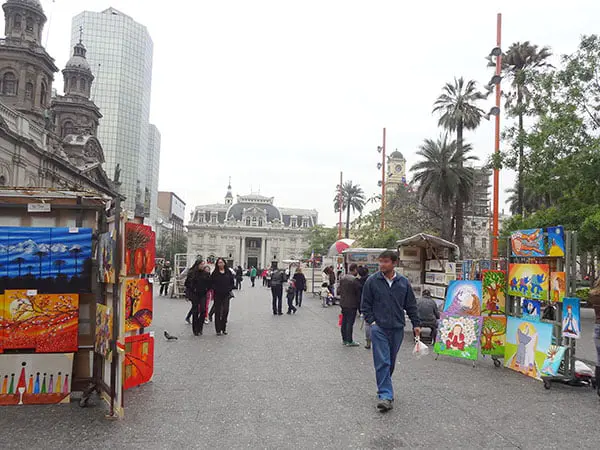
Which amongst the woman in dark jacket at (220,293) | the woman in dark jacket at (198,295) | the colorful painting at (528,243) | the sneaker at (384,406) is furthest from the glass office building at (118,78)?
the sneaker at (384,406)

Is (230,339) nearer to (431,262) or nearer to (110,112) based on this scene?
(431,262)

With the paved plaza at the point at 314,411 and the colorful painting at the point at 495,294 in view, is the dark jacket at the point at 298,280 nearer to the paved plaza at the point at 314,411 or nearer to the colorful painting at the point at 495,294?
the paved plaza at the point at 314,411

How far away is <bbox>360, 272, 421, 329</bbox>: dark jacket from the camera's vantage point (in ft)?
20.1

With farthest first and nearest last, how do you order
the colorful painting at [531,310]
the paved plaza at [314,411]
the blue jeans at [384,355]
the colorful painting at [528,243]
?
the colorful painting at [531,310] < the colorful painting at [528,243] < the blue jeans at [384,355] < the paved plaza at [314,411]

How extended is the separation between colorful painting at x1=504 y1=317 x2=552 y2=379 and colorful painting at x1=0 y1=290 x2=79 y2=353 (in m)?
6.59

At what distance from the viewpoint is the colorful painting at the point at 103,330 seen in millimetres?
5504

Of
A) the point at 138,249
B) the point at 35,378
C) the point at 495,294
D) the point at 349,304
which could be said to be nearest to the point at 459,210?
the point at 349,304

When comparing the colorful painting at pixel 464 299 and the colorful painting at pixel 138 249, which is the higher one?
the colorful painting at pixel 138 249

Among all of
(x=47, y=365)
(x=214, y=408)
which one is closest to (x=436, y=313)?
(x=214, y=408)

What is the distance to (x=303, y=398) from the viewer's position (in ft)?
20.8

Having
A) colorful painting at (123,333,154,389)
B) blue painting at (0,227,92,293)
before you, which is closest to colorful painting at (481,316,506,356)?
colorful painting at (123,333,154,389)

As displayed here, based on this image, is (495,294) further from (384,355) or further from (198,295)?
(198,295)

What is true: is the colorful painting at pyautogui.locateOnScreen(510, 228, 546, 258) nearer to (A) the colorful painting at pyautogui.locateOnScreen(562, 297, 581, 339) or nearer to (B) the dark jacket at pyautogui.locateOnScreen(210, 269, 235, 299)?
(A) the colorful painting at pyautogui.locateOnScreen(562, 297, 581, 339)

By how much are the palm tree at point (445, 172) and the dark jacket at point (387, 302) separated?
1040 inches
